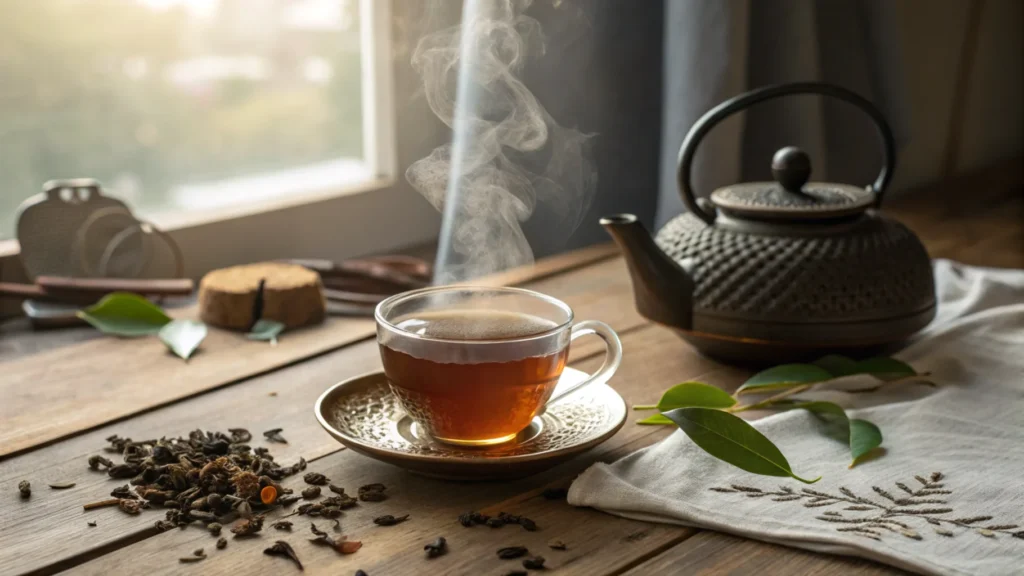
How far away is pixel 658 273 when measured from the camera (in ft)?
3.75

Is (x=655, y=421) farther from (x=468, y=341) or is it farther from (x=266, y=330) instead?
(x=266, y=330)

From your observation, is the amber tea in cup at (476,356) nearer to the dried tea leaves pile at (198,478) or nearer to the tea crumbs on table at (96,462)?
the dried tea leaves pile at (198,478)

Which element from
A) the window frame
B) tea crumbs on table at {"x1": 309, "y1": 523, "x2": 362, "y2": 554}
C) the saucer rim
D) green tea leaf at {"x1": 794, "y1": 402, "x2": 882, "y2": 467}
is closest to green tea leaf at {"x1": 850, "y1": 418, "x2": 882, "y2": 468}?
green tea leaf at {"x1": 794, "y1": 402, "x2": 882, "y2": 467}

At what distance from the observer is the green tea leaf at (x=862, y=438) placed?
0.91 m

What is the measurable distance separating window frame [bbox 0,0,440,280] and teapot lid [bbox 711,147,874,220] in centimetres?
74

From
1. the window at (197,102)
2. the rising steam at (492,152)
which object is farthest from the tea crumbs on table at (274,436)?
the window at (197,102)

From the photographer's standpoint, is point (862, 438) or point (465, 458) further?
point (862, 438)

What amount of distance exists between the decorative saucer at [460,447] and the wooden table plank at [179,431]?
4cm

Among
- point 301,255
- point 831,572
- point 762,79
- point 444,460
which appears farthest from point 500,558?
point 762,79

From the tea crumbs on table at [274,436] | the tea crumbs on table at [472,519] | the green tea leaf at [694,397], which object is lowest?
the tea crumbs on table at [274,436]

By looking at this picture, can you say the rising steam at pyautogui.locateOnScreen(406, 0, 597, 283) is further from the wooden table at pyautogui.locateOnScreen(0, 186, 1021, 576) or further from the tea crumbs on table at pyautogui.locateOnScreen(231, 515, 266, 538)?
the tea crumbs on table at pyautogui.locateOnScreen(231, 515, 266, 538)

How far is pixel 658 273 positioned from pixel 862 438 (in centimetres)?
30

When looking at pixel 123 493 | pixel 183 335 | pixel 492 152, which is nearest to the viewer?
pixel 123 493

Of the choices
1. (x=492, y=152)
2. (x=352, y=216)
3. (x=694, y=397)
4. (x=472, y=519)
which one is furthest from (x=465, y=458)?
(x=352, y=216)
